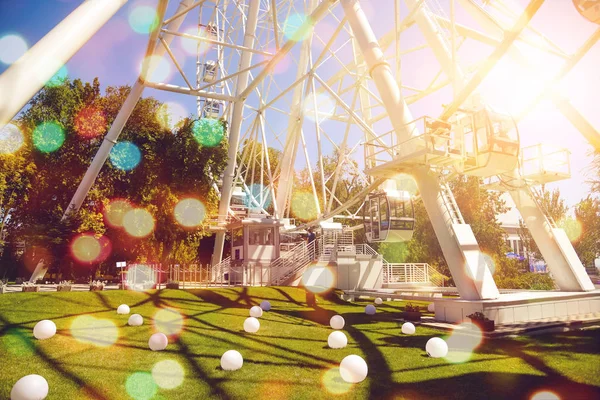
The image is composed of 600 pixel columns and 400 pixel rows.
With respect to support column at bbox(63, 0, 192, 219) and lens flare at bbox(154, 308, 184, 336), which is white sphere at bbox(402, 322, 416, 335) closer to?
lens flare at bbox(154, 308, 184, 336)

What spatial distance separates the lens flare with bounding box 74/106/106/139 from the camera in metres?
30.5

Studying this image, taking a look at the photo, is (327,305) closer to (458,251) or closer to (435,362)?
(458,251)

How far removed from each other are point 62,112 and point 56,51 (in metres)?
29.7

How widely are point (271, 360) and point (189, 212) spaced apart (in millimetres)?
22981

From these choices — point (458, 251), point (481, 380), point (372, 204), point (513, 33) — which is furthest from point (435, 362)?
point (372, 204)

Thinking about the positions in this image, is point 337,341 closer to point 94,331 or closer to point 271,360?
point 271,360

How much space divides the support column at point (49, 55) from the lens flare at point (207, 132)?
77.9 ft

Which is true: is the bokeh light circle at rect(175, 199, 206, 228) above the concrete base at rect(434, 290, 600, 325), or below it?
above

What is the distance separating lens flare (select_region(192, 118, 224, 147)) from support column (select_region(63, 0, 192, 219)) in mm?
6349

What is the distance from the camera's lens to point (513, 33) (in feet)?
34.0

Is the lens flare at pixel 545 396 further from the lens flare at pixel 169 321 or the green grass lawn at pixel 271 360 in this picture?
the lens flare at pixel 169 321

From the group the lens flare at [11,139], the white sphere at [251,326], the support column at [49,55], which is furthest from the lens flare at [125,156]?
the support column at [49,55]

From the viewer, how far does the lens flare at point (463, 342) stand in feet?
30.5

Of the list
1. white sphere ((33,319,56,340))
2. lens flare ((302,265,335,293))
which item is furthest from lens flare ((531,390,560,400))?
lens flare ((302,265,335,293))
